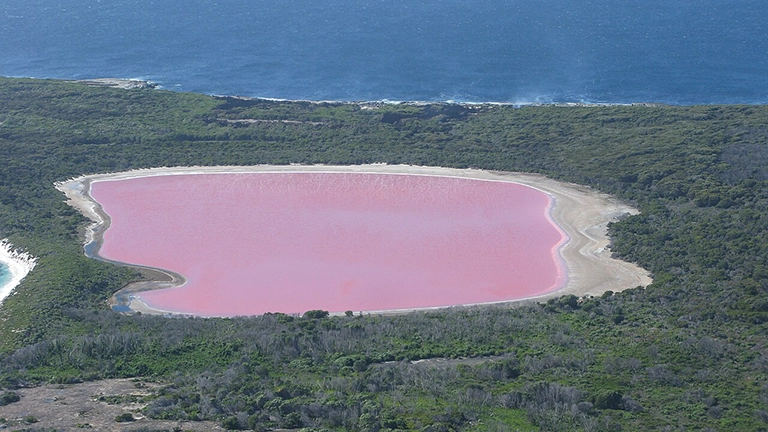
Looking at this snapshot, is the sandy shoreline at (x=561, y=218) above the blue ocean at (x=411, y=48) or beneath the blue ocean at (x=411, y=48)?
beneath

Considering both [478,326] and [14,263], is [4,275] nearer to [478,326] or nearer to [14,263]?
[14,263]

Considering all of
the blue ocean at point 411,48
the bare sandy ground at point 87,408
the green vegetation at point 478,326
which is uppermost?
the blue ocean at point 411,48

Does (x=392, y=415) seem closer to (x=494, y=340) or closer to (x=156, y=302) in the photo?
(x=494, y=340)

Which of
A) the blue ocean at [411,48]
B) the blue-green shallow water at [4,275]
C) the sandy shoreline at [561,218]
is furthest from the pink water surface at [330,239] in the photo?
the blue ocean at [411,48]

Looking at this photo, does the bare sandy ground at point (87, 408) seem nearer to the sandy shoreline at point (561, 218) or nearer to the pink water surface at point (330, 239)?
the sandy shoreline at point (561, 218)

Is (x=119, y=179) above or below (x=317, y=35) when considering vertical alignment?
below

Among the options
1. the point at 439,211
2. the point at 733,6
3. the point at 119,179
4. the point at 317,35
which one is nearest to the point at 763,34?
the point at 733,6
